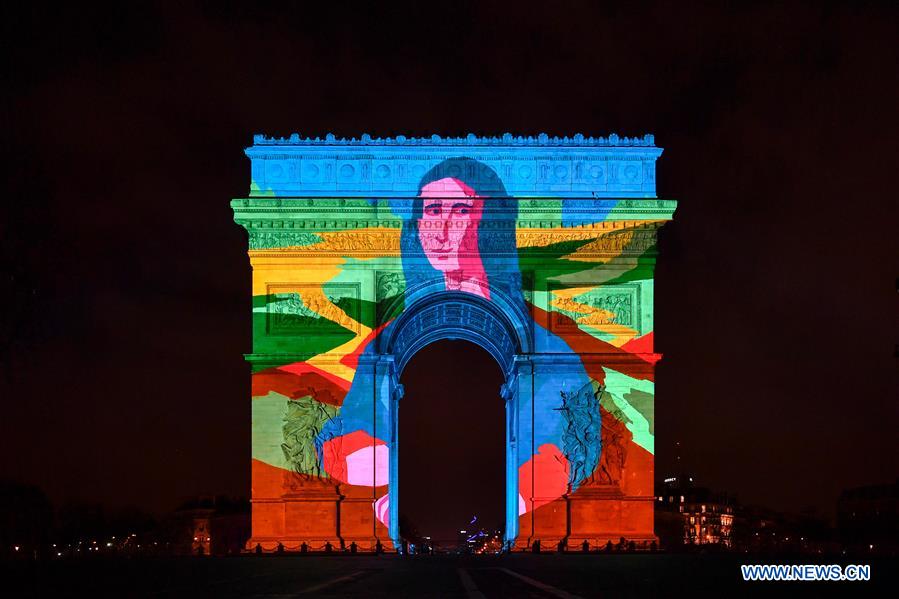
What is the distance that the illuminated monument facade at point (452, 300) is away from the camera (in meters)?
46.3

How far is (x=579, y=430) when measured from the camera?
153ft

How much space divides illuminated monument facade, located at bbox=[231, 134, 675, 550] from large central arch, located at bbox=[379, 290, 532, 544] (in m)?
0.20

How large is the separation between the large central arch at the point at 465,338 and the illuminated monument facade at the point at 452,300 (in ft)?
0.65

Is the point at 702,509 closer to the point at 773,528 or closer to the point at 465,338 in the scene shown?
the point at 773,528

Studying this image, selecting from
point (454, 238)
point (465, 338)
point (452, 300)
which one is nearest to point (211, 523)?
point (465, 338)

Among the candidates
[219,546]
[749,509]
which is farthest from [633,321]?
[749,509]

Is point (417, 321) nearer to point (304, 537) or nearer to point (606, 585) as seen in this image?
point (304, 537)

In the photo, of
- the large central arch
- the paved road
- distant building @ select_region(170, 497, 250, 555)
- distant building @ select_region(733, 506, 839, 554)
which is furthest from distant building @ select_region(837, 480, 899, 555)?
the paved road

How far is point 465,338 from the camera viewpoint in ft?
185

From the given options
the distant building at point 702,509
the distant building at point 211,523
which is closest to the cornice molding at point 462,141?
the distant building at point 211,523

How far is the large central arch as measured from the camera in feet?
156

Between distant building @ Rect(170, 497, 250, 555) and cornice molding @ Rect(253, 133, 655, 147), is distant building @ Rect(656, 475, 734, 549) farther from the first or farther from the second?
cornice molding @ Rect(253, 133, 655, 147)

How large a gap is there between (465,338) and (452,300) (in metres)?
7.58

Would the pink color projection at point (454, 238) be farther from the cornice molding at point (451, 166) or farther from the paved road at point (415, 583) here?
the paved road at point (415, 583)
